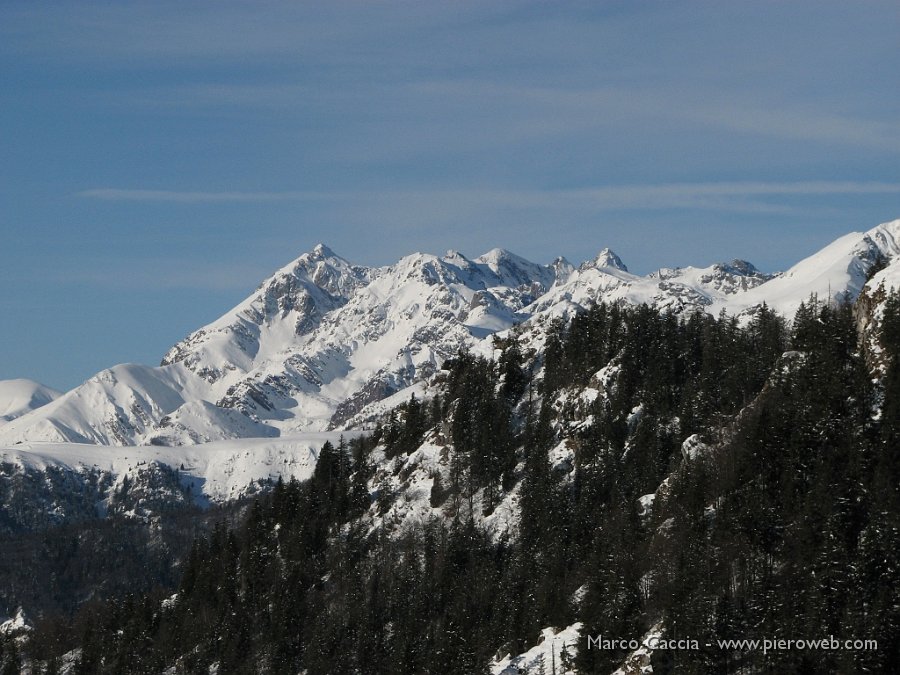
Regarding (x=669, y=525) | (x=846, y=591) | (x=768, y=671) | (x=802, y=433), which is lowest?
(x=768, y=671)

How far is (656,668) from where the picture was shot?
144 metres

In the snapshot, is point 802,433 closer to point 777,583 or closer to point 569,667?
point 777,583

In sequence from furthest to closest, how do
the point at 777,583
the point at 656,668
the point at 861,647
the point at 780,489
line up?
the point at 780,489 → the point at 777,583 → the point at 656,668 → the point at 861,647

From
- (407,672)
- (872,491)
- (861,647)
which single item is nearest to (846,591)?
(861,647)

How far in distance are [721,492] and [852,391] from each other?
85.4 ft

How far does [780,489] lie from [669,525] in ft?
62.6

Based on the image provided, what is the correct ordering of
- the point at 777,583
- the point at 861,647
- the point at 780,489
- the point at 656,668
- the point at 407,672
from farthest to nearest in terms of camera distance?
the point at 407,672 → the point at 780,489 → the point at 777,583 → the point at 656,668 → the point at 861,647

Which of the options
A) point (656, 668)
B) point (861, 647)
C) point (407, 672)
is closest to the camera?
point (861, 647)

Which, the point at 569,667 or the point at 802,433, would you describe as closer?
the point at 569,667

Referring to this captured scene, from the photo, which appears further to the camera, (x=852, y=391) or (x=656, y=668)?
(x=852, y=391)

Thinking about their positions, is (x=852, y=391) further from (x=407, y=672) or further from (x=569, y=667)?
(x=407, y=672)

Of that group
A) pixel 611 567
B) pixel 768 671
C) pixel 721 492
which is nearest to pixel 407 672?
pixel 611 567

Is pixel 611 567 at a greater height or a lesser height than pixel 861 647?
greater

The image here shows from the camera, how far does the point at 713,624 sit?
479 feet
